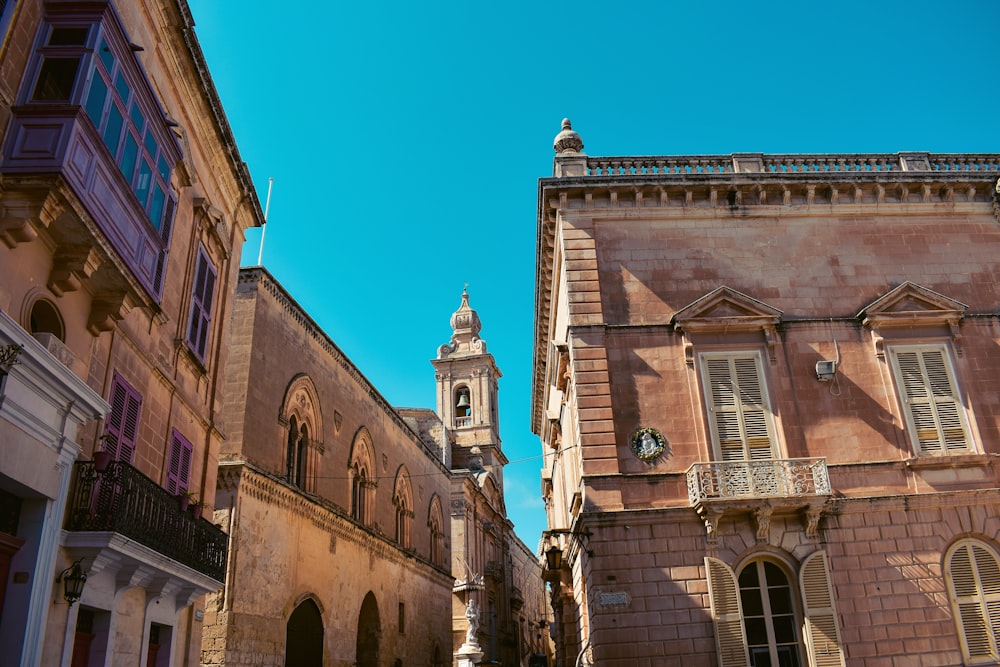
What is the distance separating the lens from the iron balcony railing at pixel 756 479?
14180 millimetres

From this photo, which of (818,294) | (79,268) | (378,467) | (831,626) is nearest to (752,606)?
(831,626)

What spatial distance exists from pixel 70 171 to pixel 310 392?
14.2 meters

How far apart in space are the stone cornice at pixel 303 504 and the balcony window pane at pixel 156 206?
7.25m

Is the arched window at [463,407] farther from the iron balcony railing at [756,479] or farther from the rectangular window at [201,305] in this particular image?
the rectangular window at [201,305]

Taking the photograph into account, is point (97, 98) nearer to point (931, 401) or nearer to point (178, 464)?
point (178, 464)

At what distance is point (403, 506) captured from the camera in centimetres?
3062

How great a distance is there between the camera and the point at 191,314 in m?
13.3

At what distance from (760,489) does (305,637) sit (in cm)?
1240

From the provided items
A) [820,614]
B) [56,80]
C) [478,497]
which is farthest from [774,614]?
[478,497]

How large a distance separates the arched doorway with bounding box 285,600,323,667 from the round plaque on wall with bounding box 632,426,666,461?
32.2 feet

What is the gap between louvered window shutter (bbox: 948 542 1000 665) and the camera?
45.6ft

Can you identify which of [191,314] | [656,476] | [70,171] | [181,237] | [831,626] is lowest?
[831,626]

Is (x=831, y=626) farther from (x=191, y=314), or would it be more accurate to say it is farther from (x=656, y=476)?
(x=191, y=314)

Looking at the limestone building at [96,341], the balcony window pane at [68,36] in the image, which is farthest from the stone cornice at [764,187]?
the balcony window pane at [68,36]
